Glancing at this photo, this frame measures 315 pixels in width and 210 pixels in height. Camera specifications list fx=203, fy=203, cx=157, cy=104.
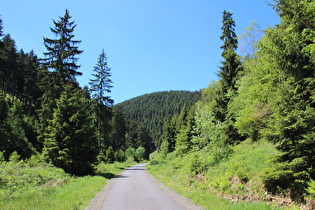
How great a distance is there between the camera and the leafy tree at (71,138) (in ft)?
66.5

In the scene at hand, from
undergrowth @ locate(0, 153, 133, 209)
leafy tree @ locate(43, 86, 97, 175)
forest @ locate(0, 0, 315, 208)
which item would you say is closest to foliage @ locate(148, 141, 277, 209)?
forest @ locate(0, 0, 315, 208)

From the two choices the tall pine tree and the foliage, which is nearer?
the foliage

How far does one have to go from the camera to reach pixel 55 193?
1149 centimetres

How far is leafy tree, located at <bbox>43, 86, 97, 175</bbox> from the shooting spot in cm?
2028

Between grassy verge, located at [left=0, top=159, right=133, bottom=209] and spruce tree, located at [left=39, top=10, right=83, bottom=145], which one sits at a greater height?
spruce tree, located at [left=39, top=10, right=83, bottom=145]

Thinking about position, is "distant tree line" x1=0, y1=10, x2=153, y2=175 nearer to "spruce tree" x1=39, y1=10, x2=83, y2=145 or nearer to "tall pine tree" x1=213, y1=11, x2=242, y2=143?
"spruce tree" x1=39, y1=10, x2=83, y2=145

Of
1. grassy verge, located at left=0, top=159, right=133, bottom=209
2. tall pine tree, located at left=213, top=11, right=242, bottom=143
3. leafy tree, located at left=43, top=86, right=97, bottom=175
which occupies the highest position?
tall pine tree, located at left=213, top=11, right=242, bottom=143

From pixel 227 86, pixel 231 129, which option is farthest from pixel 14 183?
pixel 227 86

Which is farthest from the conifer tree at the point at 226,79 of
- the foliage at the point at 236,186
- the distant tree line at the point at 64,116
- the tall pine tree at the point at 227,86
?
the distant tree line at the point at 64,116

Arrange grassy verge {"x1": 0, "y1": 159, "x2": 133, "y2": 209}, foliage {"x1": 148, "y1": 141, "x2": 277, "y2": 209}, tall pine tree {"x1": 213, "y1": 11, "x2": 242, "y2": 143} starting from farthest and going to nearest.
A: tall pine tree {"x1": 213, "y1": 11, "x2": 242, "y2": 143} < foliage {"x1": 148, "y1": 141, "x2": 277, "y2": 209} < grassy verge {"x1": 0, "y1": 159, "x2": 133, "y2": 209}

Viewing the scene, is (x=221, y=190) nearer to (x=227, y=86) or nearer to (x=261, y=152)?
(x=261, y=152)

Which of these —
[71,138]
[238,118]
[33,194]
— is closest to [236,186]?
[238,118]

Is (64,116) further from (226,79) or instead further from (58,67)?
(226,79)

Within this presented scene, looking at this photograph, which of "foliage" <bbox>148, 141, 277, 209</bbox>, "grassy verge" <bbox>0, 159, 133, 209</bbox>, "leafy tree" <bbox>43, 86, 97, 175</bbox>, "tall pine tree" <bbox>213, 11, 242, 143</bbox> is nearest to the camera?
"grassy verge" <bbox>0, 159, 133, 209</bbox>
